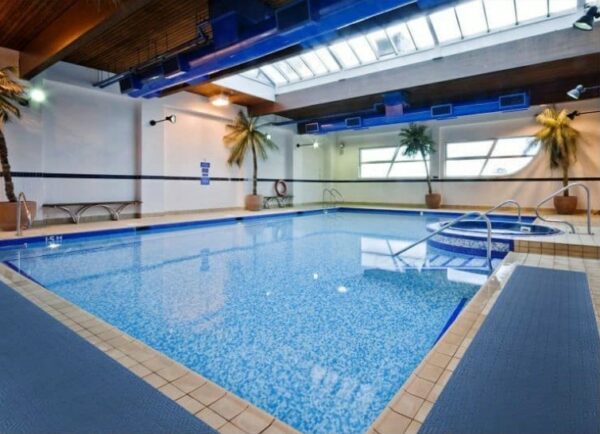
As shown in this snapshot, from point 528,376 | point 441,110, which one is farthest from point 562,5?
point 528,376

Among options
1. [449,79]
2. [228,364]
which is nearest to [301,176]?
[449,79]

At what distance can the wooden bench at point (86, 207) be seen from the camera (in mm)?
7002

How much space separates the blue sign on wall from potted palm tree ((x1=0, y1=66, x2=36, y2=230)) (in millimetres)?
4291

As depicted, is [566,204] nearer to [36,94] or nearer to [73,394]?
[73,394]

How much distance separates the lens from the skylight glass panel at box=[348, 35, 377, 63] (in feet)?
26.3

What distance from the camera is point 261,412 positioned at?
1.40 m

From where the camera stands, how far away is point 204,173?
32.3ft

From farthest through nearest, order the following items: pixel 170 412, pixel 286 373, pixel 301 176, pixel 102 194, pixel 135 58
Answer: pixel 301 176 < pixel 102 194 < pixel 135 58 < pixel 286 373 < pixel 170 412

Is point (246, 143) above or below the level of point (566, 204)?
above

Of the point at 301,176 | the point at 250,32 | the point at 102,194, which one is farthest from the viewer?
the point at 301,176

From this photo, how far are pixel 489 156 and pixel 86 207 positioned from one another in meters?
11.7

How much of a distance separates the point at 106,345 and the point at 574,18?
8505 millimetres

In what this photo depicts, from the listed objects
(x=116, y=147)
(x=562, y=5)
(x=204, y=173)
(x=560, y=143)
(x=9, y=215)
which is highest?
(x=562, y=5)

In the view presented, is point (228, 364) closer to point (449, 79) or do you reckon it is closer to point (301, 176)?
point (449, 79)
